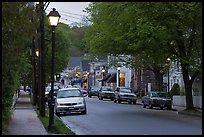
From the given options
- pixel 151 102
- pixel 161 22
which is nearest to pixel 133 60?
pixel 151 102

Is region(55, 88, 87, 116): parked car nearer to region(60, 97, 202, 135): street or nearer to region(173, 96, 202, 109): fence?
region(60, 97, 202, 135): street

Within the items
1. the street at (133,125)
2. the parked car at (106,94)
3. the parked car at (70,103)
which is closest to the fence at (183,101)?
the parked car at (106,94)

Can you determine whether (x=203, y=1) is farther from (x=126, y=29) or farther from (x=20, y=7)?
(x=20, y=7)

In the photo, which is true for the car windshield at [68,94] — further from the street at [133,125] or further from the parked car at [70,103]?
the street at [133,125]

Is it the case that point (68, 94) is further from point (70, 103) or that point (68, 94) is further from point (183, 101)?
point (183, 101)

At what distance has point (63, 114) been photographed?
31.1 metres

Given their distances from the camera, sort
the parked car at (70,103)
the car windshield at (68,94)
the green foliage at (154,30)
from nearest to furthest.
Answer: the green foliage at (154,30) < the parked car at (70,103) < the car windshield at (68,94)

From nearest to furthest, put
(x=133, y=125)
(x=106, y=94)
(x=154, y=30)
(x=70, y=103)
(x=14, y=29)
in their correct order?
(x=14, y=29) < (x=133, y=125) < (x=154, y=30) < (x=70, y=103) < (x=106, y=94)

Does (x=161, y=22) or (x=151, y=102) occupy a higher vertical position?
(x=161, y=22)

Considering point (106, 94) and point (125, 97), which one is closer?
point (125, 97)

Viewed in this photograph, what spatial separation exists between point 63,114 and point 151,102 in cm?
1235

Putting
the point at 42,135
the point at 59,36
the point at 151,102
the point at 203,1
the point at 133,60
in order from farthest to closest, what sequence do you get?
1. the point at 59,36
2. the point at 133,60
3. the point at 151,102
4. the point at 203,1
5. the point at 42,135

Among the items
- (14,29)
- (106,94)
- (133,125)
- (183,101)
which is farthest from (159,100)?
(14,29)

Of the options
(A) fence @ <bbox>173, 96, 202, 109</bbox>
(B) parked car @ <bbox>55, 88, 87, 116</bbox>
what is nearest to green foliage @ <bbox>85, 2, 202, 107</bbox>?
(B) parked car @ <bbox>55, 88, 87, 116</bbox>
